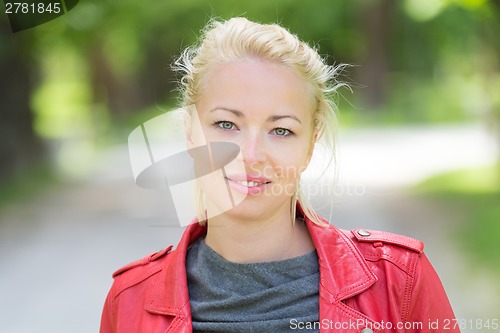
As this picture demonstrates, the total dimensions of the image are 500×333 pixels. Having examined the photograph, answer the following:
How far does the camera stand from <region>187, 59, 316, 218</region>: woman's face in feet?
7.30

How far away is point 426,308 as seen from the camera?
2164 mm

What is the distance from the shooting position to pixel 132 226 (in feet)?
31.0

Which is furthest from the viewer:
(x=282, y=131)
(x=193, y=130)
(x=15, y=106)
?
(x=15, y=106)

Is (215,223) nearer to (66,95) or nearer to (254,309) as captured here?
(254,309)

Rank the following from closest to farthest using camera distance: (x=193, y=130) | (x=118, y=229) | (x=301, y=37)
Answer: (x=193, y=130) → (x=118, y=229) → (x=301, y=37)

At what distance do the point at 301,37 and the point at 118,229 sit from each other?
13.3 m

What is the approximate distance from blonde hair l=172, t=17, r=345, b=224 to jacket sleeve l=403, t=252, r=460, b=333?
375 mm

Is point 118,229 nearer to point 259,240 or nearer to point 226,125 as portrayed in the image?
point 259,240

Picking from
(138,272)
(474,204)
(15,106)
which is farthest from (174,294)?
(15,106)

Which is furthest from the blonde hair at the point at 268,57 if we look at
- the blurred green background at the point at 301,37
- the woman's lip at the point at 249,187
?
the blurred green background at the point at 301,37

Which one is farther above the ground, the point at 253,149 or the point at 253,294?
the point at 253,149

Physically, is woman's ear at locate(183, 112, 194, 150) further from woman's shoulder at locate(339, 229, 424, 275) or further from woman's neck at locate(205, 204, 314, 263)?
woman's shoulder at locate(339, 229, 424, 275)

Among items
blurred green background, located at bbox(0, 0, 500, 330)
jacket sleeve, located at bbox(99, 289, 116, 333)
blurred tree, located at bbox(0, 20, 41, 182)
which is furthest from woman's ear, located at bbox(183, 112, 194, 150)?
blurred tree, located at bbox(0, 20, 41, 182)

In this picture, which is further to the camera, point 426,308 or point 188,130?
point 188,130
